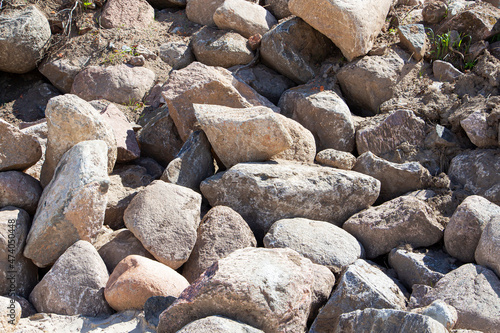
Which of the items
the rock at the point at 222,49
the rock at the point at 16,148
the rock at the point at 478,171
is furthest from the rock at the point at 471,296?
the rock at the point at 222,49

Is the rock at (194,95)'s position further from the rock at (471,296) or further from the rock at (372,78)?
the rock at (471,296)

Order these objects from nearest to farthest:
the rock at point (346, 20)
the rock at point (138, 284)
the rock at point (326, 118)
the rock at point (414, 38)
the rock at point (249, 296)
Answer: the rock at point (249, 296), the rock at point (138, 284), the rock at point (326, 118), the rock at point (346, 20), the rock at point (414, 38)

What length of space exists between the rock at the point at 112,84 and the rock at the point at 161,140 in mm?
727

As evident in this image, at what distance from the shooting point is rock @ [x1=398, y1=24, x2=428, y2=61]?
16.0ft

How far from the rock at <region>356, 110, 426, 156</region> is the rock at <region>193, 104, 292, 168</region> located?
989 millimetres

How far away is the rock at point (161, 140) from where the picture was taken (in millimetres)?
4547

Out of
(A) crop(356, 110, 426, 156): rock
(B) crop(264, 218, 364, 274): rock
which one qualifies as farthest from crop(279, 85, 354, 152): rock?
(B) crop(264, 218, 364, 274): rock

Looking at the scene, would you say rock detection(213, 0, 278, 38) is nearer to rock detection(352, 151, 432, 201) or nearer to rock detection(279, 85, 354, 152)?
rock detection(279, 85, 354, 152)

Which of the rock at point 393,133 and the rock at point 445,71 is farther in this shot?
the rock at point 445,71

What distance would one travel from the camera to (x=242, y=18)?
553 cm

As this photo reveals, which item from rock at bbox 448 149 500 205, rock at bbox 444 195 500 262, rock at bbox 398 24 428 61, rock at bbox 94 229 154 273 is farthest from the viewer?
rock at bbox 398 24 428 61

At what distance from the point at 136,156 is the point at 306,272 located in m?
2.24

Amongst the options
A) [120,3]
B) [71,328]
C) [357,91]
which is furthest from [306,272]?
[120,3]

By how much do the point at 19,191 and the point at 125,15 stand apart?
10.3 ft
